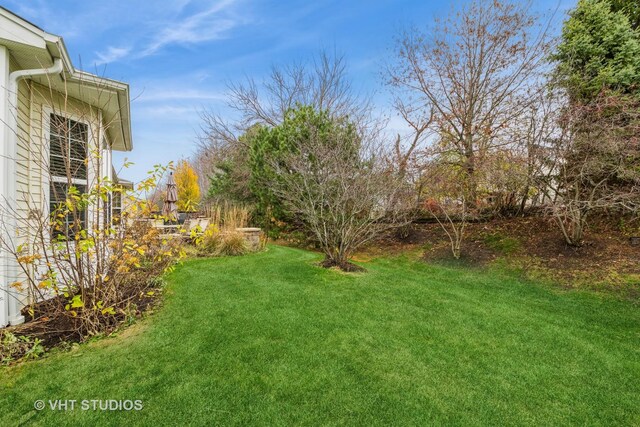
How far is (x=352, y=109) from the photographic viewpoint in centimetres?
1468

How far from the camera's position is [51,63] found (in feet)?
11.1

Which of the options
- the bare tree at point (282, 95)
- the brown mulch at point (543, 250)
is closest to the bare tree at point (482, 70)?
the brown mulch at point (543, 250)

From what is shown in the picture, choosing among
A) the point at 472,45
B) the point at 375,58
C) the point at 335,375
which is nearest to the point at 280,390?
the point at 335,375

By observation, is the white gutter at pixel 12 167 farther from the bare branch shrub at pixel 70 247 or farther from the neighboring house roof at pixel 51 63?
the neighboring house roof at pixel 51 63

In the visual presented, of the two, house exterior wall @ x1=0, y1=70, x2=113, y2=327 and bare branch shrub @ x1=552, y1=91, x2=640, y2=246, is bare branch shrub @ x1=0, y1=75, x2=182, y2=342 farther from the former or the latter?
bare branch shrub @ x1=552, y1=91, x2=640, y2=246

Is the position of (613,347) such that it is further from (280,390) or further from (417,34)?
(417,34)

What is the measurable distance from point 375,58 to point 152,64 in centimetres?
782

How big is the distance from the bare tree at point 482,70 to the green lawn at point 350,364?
5.42 m

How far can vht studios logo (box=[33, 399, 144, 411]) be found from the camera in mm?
2115

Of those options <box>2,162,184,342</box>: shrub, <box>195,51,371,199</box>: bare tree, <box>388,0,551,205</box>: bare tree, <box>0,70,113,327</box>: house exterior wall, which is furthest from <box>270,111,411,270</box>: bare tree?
<box>195,51,371,199</box>: bare tree

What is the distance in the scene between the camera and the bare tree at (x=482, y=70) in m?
8.90

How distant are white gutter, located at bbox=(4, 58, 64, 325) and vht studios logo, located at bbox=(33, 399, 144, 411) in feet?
5.24

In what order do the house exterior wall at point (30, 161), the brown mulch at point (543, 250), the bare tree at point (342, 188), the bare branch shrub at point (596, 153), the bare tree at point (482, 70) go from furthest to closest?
the bare tree at point (482, 70)
the bare tree at point (342, 188)
the bare branch shrub at point (596, 153)
the brown mulch at point (543, 250)
the house exterior wall at point (30, 161)

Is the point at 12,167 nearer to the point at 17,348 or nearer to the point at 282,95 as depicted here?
the point at 17,348
